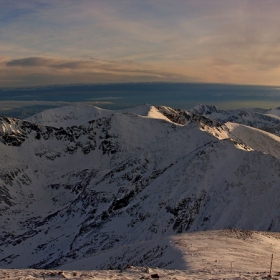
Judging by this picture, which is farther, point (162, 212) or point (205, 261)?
point (162, 212)

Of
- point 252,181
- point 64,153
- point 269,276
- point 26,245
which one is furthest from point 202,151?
point 64,153

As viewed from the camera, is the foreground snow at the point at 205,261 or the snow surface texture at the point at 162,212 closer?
the foreground snow at the point at 205,261

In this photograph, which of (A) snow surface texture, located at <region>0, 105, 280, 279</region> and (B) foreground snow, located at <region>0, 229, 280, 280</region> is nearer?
(B) foreground snow, located at <region>0, 229, 280, 280</region>

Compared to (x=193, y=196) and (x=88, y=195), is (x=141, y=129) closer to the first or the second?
(x=88, y=195)

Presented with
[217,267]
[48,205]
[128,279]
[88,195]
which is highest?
[128,279]

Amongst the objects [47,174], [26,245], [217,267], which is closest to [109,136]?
[47,174]

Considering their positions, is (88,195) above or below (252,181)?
below

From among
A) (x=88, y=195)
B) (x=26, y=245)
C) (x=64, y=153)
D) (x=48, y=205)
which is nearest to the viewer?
(x=26, y=245)

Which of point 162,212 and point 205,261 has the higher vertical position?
point 205,261

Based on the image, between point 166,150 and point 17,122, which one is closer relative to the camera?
point 166,150

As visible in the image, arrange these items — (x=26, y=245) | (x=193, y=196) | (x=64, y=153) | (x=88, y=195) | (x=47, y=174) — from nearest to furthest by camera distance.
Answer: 1. (x=193, y=196)
2. (x=26, y=245)
3. (x=88, y=195)
4. (x=47, y=174)
5. (x=64, y=153)
